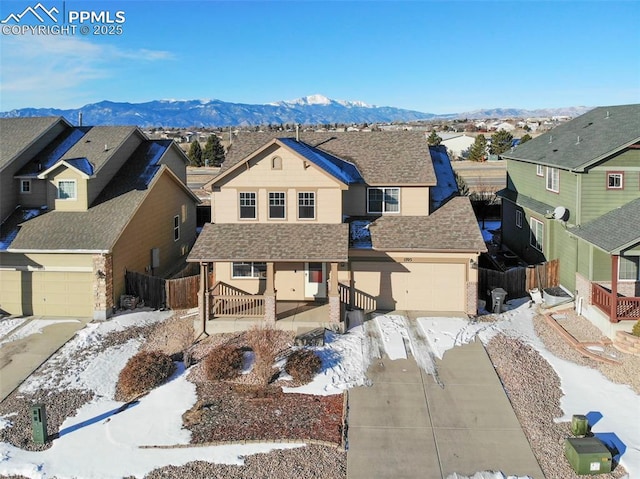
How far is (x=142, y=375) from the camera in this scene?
47.9ft

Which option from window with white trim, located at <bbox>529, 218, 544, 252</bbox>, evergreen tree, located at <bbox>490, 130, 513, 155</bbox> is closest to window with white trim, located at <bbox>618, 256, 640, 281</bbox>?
window with white trim, located at <bbox>529, 218, 544, 252</bbox>

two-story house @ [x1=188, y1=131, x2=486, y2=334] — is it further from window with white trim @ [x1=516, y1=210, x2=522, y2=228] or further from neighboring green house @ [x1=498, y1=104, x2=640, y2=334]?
window with white trim @ [x1=516, y1=210, x2=522, y2=228]

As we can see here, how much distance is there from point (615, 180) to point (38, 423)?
20.3 metres

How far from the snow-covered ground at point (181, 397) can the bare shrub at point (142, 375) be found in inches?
9.8

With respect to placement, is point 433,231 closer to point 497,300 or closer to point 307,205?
point 497,300

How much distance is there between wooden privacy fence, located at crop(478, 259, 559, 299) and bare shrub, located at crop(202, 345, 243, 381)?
10871 millimetres

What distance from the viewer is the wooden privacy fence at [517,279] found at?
21703mm

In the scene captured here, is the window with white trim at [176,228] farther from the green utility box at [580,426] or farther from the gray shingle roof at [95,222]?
the green utility box at [580,426]

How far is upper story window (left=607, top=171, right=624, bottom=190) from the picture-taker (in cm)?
2027

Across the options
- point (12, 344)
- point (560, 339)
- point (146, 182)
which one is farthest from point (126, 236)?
point (560, 339)

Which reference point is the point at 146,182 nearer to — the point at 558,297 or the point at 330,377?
the point at 330,377

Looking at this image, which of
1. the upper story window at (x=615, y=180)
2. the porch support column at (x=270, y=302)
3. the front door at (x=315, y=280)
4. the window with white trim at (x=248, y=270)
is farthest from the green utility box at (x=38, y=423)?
the upper story window at (x=615, y=180)

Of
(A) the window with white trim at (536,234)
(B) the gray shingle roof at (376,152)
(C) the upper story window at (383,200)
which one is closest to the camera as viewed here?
(B) the gray shingle roof at (376,152)

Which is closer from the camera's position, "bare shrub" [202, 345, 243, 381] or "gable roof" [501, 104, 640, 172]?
"bare shrub" [202, 345, 243, 381]
